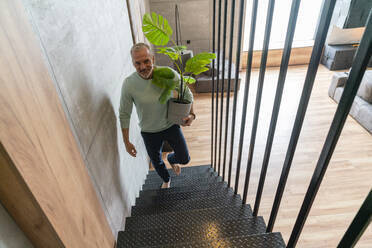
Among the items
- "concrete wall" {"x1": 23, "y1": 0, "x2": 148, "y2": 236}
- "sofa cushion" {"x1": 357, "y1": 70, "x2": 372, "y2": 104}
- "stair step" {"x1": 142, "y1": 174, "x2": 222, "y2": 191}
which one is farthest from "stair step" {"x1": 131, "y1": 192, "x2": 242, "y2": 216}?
"sofa cushion" {"x1": 357, "y1": 70, "x2": 372, "y2": 104}

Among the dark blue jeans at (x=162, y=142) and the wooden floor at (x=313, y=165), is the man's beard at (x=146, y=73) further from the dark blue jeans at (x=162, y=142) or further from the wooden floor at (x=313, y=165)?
the wooden floor at (x=313, y=165)

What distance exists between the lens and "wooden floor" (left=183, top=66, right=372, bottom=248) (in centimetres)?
247

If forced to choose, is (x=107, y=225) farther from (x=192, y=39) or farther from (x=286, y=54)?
(x=192, y=39)

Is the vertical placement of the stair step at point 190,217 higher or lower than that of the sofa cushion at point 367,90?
higher

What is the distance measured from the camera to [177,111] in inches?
76.2

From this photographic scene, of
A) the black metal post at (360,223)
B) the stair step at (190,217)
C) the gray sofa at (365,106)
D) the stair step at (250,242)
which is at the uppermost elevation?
the black metal post at (360,223)

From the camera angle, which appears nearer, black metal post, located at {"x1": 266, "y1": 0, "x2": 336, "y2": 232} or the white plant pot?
black metal post, located at {"x1": 266, "y1": 0, "x2": 336, "y2": 232}

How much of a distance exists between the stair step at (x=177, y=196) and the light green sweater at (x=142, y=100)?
0.74m

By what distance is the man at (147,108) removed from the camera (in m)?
1.73

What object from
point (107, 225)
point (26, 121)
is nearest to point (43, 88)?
point (26, 121)

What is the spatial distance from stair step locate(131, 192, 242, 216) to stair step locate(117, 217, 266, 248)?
0.38 meters

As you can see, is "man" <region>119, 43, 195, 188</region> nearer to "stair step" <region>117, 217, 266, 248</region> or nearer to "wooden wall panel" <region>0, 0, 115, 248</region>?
"stair step" <region>117, 217, 266, 248</region>

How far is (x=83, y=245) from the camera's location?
3.30ft

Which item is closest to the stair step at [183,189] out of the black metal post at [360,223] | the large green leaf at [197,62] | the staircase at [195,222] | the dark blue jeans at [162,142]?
the staircase at [195,222]
